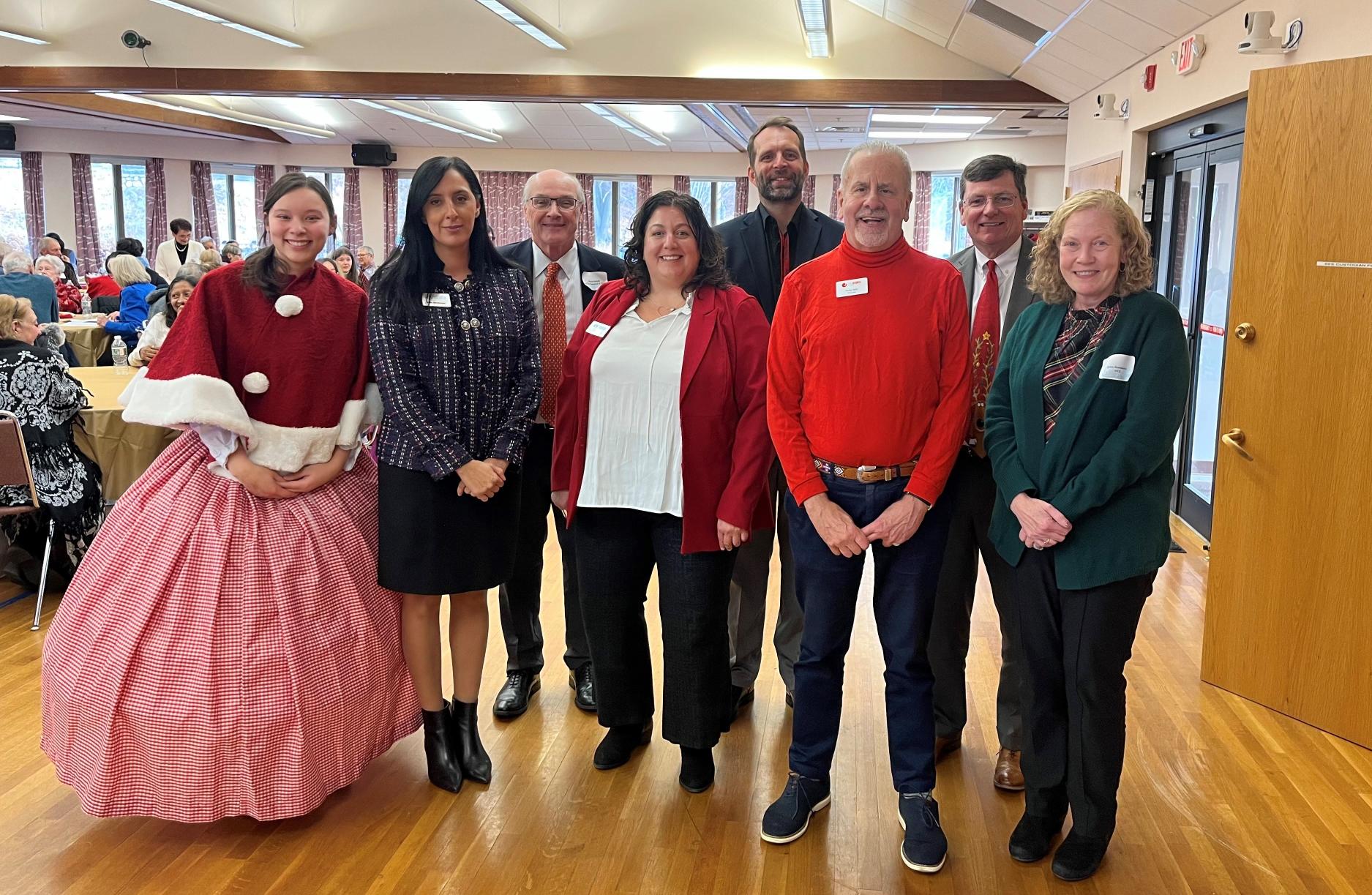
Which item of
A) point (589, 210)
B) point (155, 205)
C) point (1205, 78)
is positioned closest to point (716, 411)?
point (1205, 78)

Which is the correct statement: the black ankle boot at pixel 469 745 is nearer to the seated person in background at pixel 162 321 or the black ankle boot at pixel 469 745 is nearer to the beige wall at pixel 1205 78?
the beige wall at pixel 1205 78

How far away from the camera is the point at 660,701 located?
11.5 ft

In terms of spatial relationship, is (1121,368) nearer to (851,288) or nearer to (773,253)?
(851,288)

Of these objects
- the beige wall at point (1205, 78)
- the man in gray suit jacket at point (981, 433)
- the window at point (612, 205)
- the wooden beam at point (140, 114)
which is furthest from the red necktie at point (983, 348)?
the window at point (612, 205)

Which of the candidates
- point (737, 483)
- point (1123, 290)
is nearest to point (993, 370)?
point (1123, 290)

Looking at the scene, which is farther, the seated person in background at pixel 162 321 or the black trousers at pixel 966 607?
the seated person in background at pixel 162 321

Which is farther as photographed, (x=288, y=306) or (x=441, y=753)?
(x=441, y=753)

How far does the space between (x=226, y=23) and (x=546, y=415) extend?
6.91m

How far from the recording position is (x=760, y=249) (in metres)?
3.09

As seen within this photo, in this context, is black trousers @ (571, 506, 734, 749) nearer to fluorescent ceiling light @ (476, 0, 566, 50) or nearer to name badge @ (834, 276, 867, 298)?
name badge @ (834, 276, 867, 298)

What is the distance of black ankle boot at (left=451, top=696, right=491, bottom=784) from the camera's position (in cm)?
287

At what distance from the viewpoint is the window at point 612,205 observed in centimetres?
1767

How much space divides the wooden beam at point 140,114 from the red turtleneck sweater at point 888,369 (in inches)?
423

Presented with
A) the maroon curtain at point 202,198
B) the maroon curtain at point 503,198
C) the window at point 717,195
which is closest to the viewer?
the maroon curtain at point 202,198
